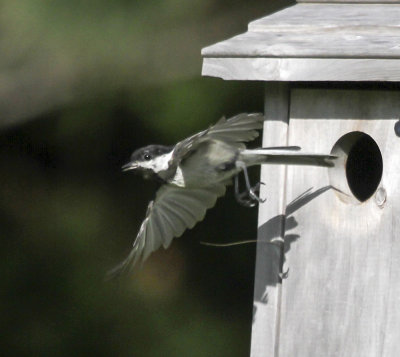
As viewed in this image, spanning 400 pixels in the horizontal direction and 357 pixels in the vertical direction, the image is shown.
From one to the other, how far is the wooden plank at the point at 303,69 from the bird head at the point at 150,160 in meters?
0.52

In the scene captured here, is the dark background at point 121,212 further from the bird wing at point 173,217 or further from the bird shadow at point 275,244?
the bird shadow at point 275,244

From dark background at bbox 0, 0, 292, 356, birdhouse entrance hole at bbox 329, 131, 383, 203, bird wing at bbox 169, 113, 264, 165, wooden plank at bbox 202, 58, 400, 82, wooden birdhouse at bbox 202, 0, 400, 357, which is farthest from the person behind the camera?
dark background at bbox 0, 0, 292, 356

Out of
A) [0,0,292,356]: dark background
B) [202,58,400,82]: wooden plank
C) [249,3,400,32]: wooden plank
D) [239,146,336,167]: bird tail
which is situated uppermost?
[249,3,400,32]: wooden plank

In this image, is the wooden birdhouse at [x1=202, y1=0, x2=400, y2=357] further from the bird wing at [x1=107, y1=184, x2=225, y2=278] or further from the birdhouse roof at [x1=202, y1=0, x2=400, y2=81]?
the bird wing at [x1=107, y1=184, x2=225, y2=278]

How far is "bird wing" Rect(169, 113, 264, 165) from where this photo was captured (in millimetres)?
2951

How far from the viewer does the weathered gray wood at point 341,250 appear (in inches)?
112

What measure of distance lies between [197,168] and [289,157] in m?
0.44

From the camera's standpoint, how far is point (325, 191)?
117 inches

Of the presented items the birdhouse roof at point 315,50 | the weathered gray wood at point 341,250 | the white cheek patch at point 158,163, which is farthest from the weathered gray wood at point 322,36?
the white cheek patch at point 158,163

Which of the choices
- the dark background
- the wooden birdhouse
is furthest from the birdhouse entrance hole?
the dark background

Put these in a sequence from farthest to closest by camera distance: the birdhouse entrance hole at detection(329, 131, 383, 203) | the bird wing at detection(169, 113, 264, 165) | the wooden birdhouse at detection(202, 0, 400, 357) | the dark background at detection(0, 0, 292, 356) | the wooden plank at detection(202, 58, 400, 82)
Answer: the dark background at detection(0, 0, 292, 356) < the birdhouse entrance hole at detection(329, 131, 383, 203) < the bird wing at detection(169, 113, 264, 165) < the wooden birdhouse at detection(202, 0, 400, 357) < the wooden plank at detection(202, 58, 400, 82)

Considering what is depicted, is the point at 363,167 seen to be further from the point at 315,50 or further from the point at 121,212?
the point at 121,212

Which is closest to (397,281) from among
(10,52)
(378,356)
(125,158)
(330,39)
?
(378,356)

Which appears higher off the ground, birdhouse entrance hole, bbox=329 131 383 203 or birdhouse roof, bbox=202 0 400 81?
birdhouse roof, bbox=202 0 400 81
